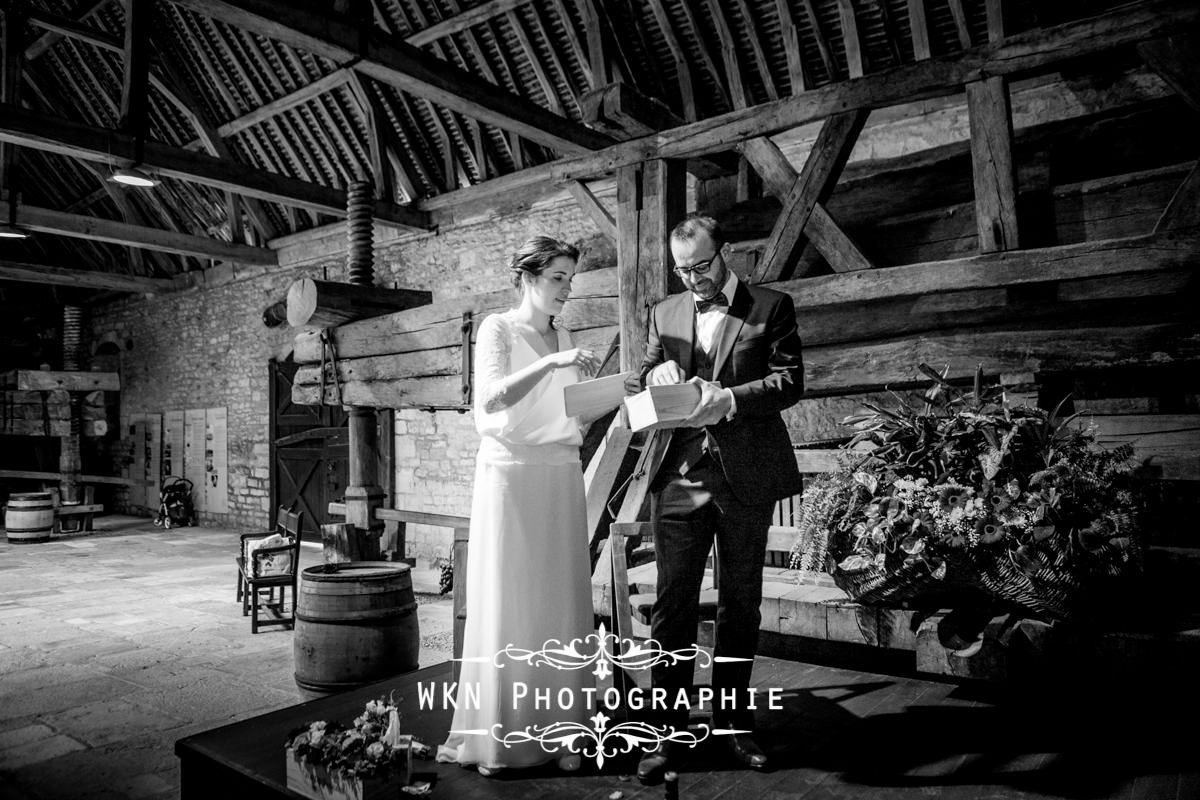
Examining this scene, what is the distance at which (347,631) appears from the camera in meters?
4.09

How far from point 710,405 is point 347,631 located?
253 cm

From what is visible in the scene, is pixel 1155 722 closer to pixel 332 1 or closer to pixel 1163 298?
pixel 1163 298

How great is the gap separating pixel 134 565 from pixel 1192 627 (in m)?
10.9

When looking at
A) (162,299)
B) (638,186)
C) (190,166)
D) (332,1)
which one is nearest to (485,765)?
(638,186)

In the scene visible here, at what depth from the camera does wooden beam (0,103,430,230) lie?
7477mm

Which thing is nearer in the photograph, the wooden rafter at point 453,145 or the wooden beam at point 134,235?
the wooden rafter at point 453,145

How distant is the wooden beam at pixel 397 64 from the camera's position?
5648 millimetres

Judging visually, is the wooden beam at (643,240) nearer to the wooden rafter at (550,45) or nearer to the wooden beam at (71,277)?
the wooden rafter at (550,45)

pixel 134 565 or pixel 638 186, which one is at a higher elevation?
pixel 638 186

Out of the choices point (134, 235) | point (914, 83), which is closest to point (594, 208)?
point (914, 83)

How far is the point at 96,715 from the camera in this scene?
184 inches

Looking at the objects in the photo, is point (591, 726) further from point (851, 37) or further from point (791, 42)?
point (791, 42)

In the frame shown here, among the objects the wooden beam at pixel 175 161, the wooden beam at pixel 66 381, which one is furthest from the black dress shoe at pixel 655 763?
the wooden beam at pixel 66 381

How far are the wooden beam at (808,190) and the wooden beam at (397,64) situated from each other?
3.85 metres
